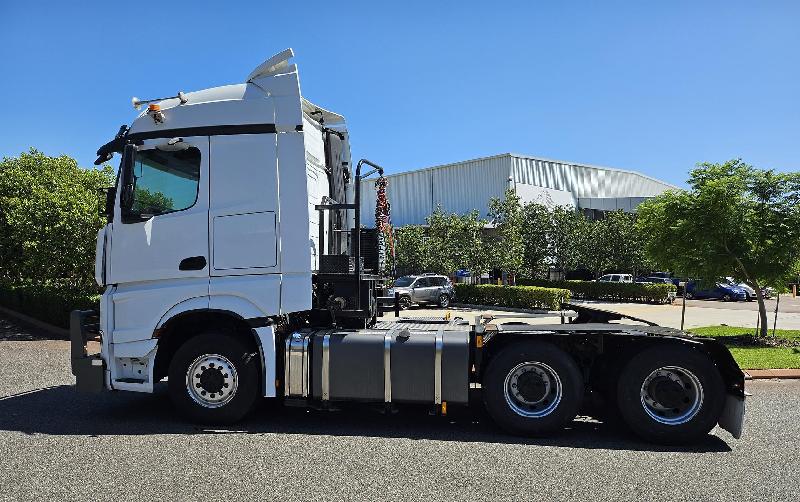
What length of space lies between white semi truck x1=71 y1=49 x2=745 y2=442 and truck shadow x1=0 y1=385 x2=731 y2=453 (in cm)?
25

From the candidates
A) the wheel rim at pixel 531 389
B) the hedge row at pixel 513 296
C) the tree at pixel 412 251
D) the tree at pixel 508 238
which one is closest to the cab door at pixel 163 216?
the wheel rim at pixel 531 389

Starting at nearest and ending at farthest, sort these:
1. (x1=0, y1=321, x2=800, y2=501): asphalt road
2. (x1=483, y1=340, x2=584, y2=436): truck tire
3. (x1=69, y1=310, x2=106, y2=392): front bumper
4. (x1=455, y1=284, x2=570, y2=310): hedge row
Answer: (x1=0, y1=321, x2=800, y2=501): asphalt road < (x1=483, y1=340, x2=584, y2=436): truck tire < (x1=69, y1=310, x2=106, y2=392): front bumper < (x1=455, y1=284, x2=570, y2=310): hedge row

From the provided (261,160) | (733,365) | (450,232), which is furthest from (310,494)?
(450,232)

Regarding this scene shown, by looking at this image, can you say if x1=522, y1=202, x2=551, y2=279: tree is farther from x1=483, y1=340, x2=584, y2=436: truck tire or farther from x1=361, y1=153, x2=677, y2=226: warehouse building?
x1=483, y1=340, x2=584, y2=436: truck tire

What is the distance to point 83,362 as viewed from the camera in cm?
695

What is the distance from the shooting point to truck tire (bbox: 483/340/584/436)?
6293 millimetres

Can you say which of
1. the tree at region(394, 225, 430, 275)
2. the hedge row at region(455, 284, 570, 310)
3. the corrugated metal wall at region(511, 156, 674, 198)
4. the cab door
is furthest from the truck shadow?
the corrugated metal wall at region(511, 156, 674, 198)

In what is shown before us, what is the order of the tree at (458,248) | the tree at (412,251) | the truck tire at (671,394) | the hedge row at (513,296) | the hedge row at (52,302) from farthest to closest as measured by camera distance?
the tree at (412,251) < the tree at (458,248) < the hedge row at (513,296) < the hedge row at (52,302) < the truck tire at (671,394)

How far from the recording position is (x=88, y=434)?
6465mm

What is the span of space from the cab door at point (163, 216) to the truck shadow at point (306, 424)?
1.60 m

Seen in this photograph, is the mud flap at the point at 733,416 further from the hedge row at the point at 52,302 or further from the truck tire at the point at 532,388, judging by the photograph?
the hedge row at the point at 52,302

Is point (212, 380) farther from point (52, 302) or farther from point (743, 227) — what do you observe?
point (52, 302)

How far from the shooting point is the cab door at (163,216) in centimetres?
681

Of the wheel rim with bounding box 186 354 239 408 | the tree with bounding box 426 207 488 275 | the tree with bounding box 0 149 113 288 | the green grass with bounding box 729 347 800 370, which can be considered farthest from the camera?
the tree with bounding box 426 207 488 275
